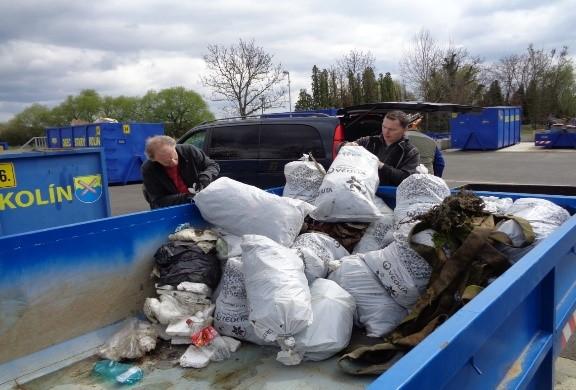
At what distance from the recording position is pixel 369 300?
2.37 meters

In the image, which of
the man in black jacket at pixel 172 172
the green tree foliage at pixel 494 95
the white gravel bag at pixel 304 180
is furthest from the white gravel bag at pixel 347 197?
the green tree foliage at pixel 494 95

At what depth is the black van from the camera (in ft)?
18.2

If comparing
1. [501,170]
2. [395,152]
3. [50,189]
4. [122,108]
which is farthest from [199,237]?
[122,108]

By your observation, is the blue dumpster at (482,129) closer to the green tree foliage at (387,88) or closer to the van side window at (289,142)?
the green tree foliage at (387,88)

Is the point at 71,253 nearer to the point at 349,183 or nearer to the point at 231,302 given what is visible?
the point at 231,302

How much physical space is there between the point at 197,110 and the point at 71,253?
46687mm

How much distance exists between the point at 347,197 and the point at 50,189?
308cm

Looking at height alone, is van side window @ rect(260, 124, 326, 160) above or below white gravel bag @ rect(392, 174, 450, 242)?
above

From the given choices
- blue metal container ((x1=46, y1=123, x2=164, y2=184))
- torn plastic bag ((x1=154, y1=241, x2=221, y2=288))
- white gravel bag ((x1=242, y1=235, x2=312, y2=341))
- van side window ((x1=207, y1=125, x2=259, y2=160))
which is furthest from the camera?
blue metal container ((x1=46, y1=123, x2=164, y2=184))

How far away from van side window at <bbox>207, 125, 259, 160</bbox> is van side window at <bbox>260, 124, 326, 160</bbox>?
0.14 metres

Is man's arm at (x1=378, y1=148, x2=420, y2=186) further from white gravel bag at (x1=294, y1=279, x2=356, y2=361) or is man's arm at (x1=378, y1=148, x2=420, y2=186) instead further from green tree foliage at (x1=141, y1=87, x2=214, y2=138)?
green tree foliage at (x1=141, y1=87, x2=214, y2=138)

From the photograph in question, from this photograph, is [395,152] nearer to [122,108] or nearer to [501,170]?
[501,170]

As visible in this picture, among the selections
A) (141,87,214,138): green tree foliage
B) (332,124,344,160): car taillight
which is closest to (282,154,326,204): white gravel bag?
(332,124,344,160): car taillight

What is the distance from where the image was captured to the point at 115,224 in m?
2.55
